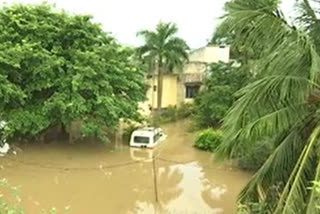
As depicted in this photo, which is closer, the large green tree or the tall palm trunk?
the large green tree

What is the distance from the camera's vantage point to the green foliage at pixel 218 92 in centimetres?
2059

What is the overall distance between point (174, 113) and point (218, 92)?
449cm

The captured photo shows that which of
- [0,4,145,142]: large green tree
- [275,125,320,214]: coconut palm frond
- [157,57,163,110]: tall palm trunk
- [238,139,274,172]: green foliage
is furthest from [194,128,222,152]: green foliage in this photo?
[275,125,320,214]: coconut palm frond

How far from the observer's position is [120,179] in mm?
14992

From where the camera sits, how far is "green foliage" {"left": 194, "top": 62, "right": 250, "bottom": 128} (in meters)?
20.6

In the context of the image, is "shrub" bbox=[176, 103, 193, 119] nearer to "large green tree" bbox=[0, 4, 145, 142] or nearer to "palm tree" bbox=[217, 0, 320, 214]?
"large green tree" bbox=[0, 4, 145, 142]

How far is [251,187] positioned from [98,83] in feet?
34.0

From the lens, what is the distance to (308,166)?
6.89 metres

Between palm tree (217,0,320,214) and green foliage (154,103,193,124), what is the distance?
16.1m

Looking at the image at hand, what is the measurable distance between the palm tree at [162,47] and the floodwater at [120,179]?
18.4 ft

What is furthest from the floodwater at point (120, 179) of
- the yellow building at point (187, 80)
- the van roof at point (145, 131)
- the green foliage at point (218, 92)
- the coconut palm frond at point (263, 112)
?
the yellow building at point (187, 80)

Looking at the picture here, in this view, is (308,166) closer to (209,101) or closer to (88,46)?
(88,46)

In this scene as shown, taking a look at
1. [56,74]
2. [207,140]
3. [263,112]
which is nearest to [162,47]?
[207,140]

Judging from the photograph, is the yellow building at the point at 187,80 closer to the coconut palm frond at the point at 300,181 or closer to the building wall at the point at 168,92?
the building wall at the point at 168,92
